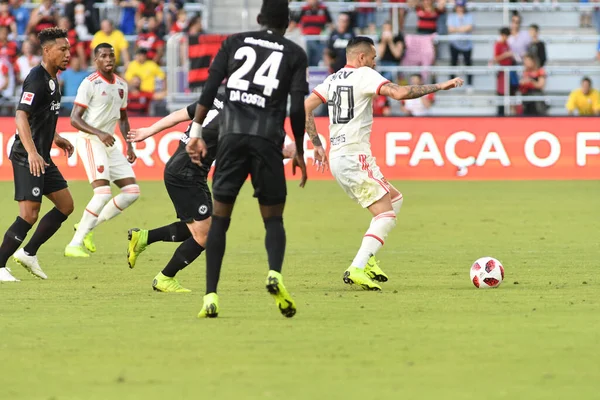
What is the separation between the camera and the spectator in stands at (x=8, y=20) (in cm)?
2755

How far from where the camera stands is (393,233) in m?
15.4

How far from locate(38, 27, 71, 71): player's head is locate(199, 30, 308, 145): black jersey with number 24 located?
10.5ft

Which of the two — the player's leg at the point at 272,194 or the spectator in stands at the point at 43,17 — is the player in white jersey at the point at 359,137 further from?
the spectator in stands at the point at 43,17

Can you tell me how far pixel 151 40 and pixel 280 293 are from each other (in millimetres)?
19680

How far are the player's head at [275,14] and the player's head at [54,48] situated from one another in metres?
3.25

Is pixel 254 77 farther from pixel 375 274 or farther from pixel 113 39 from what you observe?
pixel 113 39

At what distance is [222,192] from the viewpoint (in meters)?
7.91

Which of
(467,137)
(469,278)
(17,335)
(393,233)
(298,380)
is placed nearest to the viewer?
(298,380)

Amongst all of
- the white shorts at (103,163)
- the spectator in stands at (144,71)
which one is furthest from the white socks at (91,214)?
the spectator in stands at (144,71)

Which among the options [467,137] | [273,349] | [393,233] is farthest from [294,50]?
[467,137]

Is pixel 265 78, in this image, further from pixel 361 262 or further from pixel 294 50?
pixel 361 262

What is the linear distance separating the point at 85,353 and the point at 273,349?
3.51ft

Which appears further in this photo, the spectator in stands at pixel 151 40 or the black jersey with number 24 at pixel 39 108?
the spectator in stands at pixel 151 40

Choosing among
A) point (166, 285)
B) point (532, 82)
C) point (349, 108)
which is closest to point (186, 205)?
point (166, 285)
